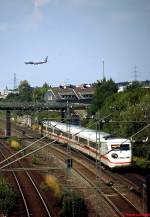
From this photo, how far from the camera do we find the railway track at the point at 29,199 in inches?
705

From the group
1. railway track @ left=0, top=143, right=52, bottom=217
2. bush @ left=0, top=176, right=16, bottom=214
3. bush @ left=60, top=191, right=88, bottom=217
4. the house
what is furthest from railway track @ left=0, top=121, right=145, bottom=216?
the house

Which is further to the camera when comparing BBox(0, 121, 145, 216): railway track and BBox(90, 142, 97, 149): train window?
BBox(90, 142, 97, 149): train window

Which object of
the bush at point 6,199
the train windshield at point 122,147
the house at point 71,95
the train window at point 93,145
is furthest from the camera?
the house at point 71,95

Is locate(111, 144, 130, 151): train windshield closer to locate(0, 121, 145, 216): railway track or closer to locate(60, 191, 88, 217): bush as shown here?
locate(0, 121, 145, 216): railway track

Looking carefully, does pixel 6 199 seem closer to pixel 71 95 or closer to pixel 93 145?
pixel 93 145

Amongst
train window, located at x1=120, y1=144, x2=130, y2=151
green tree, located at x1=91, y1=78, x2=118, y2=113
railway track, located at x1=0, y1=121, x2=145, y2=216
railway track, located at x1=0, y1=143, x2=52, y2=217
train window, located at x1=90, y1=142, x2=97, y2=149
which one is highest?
green tree, located at x1=91, y1=78, x2=118, y2=113

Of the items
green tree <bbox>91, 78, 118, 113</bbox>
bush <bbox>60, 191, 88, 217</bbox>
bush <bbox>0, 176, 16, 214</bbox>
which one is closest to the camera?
bush <bbox>60, 191, 88, 217</bbox>

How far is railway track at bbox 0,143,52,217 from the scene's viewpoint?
17908 millimetres

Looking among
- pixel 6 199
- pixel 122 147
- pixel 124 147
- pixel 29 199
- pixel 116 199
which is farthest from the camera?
pixel 124 147

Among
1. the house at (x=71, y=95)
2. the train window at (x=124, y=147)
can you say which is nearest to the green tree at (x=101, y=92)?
the house at (x=71, y=95)

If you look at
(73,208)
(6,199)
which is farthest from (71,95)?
(73,208)

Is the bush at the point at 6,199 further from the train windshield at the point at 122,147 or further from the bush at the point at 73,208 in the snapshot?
the train windshield at the point at 122,147

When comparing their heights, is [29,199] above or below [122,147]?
below

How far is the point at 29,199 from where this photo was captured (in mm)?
20297
